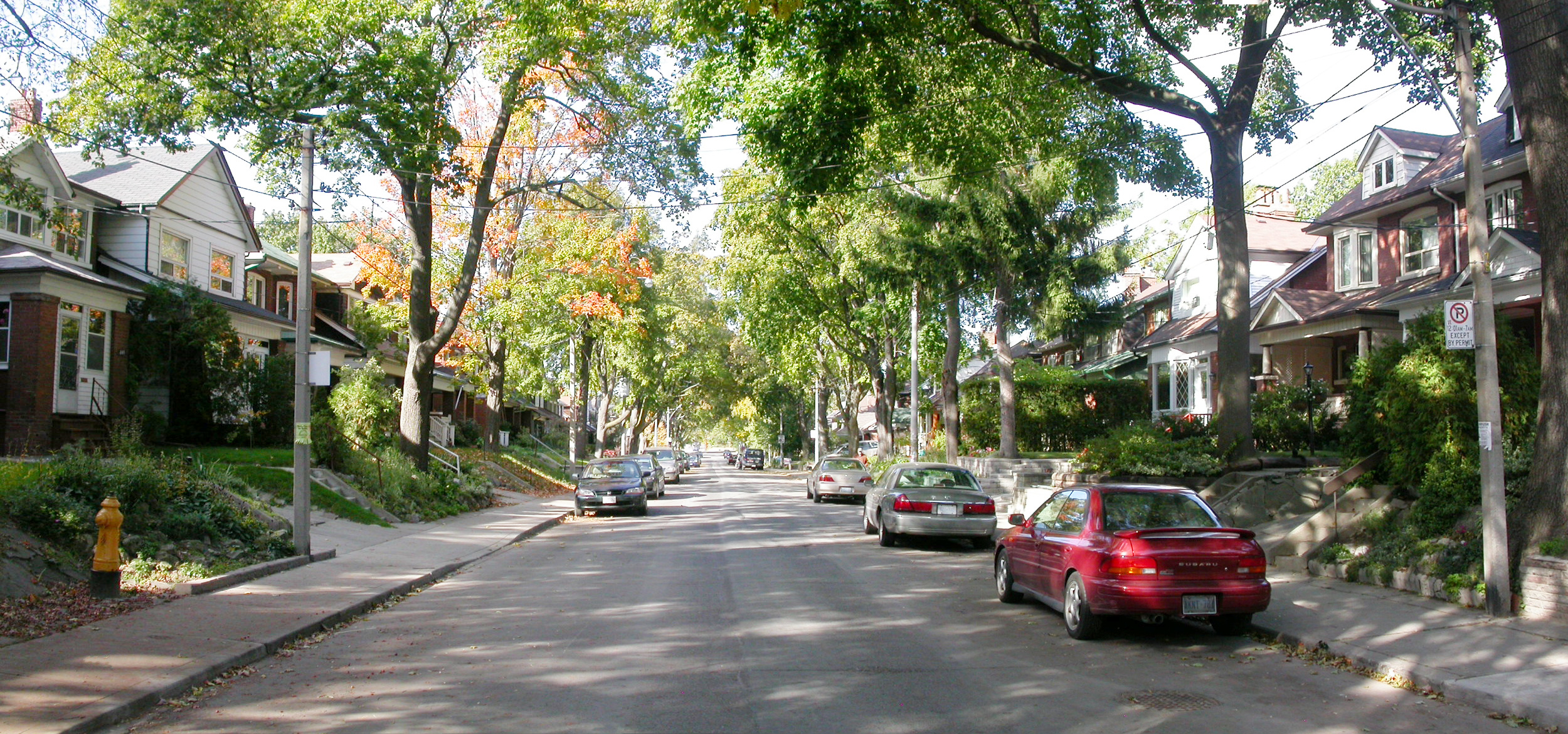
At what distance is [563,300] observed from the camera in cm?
3272

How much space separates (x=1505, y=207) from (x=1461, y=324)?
47.6 feet

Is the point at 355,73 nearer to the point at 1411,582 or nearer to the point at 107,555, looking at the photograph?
the point at 107,555

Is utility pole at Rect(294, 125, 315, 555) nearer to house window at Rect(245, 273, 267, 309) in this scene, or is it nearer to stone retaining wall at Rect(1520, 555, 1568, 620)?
stone retaining wall at Rect(1520, 555, 1568, 620)

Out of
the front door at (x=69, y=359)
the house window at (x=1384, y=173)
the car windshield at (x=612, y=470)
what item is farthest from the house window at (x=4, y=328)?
the house window at (x=1384, y=173)

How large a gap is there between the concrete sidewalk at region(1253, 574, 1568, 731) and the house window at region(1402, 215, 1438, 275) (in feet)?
50.4

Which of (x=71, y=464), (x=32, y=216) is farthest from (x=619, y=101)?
(x=71, y=464)

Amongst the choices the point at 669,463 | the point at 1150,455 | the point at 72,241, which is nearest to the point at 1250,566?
the point at 1150,455

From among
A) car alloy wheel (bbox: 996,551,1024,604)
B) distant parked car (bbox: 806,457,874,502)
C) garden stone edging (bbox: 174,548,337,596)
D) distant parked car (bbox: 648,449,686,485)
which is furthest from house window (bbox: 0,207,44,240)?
distant parked car (bbox: 648,449,686,485)

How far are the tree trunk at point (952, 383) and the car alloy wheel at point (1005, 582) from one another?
17236 millimetres

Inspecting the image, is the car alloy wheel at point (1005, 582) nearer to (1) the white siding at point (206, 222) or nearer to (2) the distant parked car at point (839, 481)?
(2) the distant parked car at point (839, 481)

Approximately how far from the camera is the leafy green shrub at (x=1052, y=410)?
3134 cm

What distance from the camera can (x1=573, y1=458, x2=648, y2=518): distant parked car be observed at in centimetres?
2480

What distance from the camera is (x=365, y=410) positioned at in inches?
969

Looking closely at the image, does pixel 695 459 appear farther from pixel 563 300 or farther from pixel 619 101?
pixel 619 101
